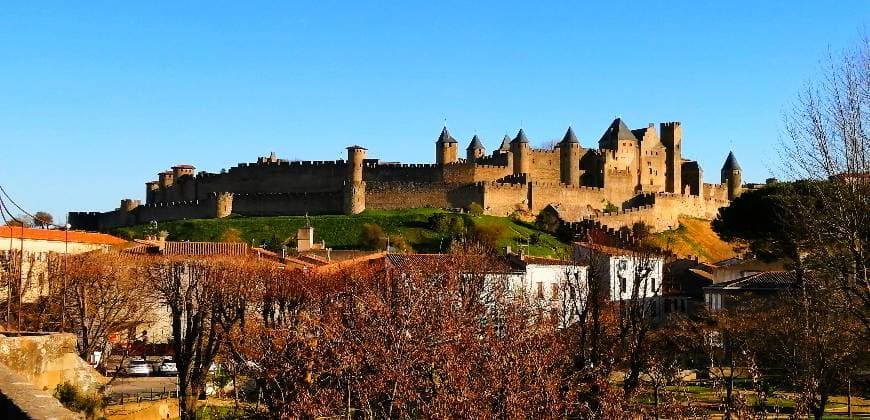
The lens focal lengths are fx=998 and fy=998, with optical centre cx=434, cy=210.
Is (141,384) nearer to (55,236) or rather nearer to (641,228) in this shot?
(55,236)

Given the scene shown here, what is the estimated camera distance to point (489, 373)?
15.7m

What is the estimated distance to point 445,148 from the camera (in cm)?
9681

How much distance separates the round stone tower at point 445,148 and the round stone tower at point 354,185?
732cm

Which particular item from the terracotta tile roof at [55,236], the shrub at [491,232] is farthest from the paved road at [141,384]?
the shrub at [491,232]

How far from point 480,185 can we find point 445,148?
873 cm

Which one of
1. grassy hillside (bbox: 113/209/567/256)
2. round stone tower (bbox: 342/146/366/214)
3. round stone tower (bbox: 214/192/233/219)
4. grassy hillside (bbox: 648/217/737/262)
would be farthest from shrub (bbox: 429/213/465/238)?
round stone tower (bbox: 214/192/233/219)

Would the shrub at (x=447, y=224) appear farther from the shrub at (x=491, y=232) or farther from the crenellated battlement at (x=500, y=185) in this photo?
the crenellated battlement at (x=500, y=185)

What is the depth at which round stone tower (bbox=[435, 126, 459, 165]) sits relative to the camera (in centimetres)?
9644

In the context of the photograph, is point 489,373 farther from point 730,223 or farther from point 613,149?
point 613,149

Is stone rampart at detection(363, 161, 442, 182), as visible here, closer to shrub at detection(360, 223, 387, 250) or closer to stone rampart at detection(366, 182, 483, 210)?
stone rampart at detection(366, 182, 483, 210)

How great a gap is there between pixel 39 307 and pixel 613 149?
7629 centimetres

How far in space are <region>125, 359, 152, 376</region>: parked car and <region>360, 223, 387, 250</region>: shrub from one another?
3850 cm

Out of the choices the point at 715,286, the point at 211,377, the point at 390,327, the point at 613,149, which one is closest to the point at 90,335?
the point at 211,377

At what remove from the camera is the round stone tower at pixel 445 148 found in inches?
3797
